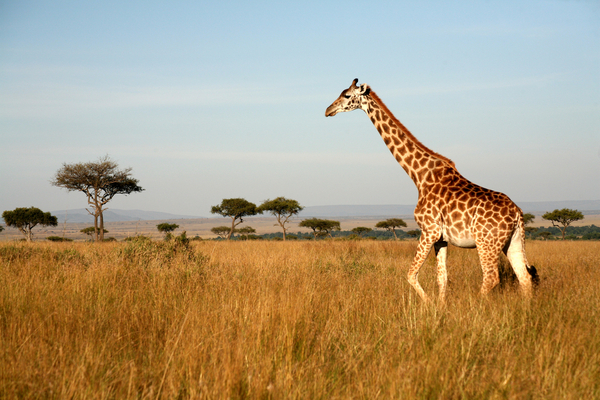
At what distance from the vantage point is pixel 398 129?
701 centimetres

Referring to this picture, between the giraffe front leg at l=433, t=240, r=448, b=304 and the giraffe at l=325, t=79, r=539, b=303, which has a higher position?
the giraffe at l=325, t=79, r=539, b=303

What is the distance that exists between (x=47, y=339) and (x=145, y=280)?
330cm

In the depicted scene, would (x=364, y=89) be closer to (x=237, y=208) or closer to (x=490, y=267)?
(x=490, y=267)

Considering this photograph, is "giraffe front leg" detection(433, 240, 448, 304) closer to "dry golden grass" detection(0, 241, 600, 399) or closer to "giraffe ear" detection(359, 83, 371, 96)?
"dry golden grass" detection(0, 241, 600, 399)

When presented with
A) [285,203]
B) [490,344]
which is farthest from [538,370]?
[285,203]

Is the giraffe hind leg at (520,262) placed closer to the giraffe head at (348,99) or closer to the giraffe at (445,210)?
the giraffe at (445,210)

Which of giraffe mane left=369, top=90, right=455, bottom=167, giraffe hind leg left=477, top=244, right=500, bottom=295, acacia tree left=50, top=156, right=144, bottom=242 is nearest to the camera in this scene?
giraffe hind leg left=477, top=244, right=500, bottom=295

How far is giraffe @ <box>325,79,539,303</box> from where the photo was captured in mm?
5652

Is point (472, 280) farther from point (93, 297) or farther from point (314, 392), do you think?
point (93, 297)

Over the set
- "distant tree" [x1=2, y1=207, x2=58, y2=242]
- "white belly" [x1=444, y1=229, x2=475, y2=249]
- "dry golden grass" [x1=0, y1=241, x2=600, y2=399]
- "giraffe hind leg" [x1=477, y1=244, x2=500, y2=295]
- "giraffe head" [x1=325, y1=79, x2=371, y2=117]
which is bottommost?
"dry golden grass" [x1=0, y1=241, x2=600, y2=399]

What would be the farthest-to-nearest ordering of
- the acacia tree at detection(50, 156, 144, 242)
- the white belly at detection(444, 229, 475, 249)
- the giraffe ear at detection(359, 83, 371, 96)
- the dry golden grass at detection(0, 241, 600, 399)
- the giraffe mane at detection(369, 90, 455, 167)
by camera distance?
the acacia tree at detection(50, 156, 144, 242) < the giraffe ear at detection(359, 83, 371, 96) < the giraffe mane at detection(369, 90, 455, 167) < the white belly at detection(444, 229, 475, 249) < the dry golden grass at detection(0, 241, 600, 399)

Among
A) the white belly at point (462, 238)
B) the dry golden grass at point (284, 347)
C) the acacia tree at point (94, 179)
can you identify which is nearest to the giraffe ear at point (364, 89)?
the white belly at point (462, 238)

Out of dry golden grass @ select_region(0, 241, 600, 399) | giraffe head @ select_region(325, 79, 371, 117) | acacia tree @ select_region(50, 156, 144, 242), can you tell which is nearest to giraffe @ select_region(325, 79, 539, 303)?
giraffe head @ select_region(325, 79, 371, 117)

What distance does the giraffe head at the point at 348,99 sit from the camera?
278 inches
